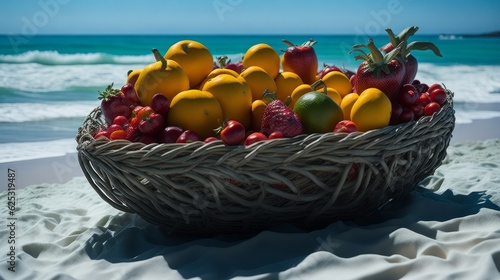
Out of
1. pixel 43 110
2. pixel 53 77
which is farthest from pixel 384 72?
pixel 53 77

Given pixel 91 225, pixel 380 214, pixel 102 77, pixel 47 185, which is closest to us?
pixel 380 214

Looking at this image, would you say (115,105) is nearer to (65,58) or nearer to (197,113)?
(197,113)

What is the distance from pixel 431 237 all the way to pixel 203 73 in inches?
45.2

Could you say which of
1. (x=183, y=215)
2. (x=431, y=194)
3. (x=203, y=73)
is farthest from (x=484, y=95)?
(x=183, y=215)

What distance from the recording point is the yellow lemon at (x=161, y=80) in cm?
204

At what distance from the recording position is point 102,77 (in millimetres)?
10930

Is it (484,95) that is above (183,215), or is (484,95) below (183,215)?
below

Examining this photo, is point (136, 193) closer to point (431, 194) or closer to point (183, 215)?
point (183, 215)

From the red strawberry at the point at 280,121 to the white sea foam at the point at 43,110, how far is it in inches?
176

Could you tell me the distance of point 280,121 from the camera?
176 centimetres

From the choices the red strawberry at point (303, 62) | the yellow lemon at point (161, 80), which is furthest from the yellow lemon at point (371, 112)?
the yellow lemon at point (161, 80)

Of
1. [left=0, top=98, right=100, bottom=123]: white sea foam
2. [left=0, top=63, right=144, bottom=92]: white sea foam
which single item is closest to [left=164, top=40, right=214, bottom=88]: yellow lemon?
[left=0, top=98, right=100, bottom=123]: white sea foam

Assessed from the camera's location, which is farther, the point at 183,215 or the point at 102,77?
the point at 102,77

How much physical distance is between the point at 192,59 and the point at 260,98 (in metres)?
0.34
